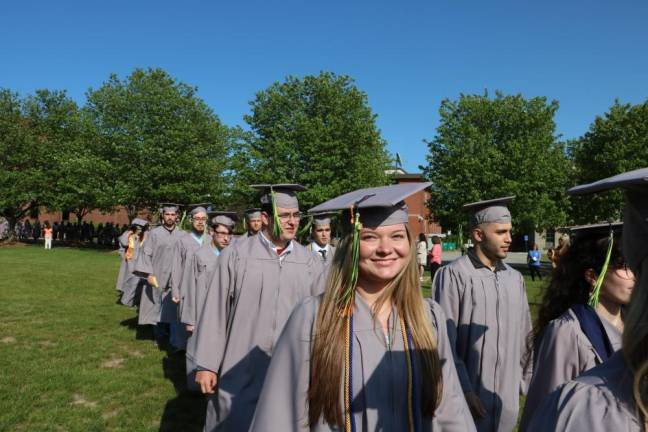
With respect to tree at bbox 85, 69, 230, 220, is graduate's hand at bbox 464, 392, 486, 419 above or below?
below

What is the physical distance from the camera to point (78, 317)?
35.6 feet

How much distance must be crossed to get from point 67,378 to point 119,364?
0.89 m

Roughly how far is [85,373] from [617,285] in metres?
6.55

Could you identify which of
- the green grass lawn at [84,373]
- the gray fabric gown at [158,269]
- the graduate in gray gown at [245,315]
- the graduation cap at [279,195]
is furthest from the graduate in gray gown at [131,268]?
the graduate in gray gown at [245,315]

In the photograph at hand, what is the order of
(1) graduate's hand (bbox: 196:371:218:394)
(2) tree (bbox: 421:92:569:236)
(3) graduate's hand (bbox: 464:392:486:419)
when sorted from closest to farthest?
(3) graduate's hand (bbox: 464:392:486:419) < (1) graduate's hand (bbox: 196:371:218:394) < (2) tree (bbox: 421:92:569:236)

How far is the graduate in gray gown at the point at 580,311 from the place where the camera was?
2197 millimetres

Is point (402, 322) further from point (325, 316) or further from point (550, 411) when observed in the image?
point (550, 411)

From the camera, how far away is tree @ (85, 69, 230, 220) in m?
32.4

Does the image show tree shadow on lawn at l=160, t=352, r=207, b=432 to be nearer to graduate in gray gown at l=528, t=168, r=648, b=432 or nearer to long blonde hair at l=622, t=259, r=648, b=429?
graduate in gray gown at l=528, t=168, r=648, b=432

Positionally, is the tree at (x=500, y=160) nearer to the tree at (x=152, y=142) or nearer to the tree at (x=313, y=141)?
the tree at (x=313, y=141)

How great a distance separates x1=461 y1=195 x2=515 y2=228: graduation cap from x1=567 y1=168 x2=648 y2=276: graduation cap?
3.06 metres

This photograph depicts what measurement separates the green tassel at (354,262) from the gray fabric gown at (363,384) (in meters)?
0.07

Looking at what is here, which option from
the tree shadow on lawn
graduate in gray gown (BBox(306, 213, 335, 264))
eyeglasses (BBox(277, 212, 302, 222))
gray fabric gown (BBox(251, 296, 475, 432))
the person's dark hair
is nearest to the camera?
gray fabric gown (BBox(251, 296, 475, 432))

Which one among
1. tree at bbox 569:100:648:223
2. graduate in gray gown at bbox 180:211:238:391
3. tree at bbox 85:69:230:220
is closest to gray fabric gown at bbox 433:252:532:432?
graduate in gray gown at bbox 180:211:238:391
